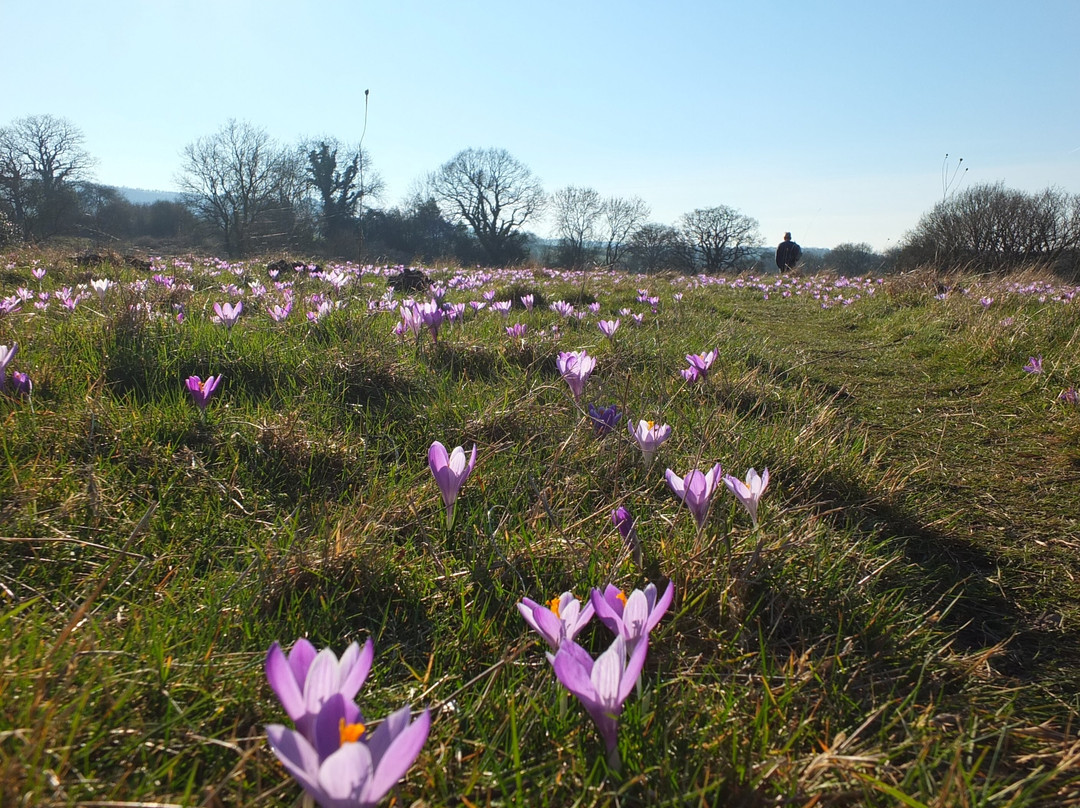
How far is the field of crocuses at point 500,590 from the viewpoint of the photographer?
0.96 m

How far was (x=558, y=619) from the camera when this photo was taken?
109cm

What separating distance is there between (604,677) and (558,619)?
17 cm

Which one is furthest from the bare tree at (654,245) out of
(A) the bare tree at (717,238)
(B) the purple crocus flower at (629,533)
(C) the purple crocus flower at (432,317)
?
(B) the purple crocus flower at (629,533)

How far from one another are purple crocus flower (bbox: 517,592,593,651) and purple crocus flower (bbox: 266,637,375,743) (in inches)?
12.0

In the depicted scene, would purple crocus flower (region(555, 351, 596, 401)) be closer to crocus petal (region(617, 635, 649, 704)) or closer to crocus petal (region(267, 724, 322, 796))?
crocus petal (region(617, 635, 649, 704))

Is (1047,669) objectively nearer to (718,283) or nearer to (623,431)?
(623,431)

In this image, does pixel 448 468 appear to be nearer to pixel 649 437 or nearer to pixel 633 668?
pixel 649 437

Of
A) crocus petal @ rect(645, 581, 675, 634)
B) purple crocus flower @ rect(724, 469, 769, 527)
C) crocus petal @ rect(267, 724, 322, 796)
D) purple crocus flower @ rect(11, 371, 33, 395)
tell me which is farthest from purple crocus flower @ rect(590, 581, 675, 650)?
purple crocus flower @ rect(11, 371, 33, 395)

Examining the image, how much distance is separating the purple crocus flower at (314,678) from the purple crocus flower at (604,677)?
0.89 feet

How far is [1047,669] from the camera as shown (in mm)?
1418

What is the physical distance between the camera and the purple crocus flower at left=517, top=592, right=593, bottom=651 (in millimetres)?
1073

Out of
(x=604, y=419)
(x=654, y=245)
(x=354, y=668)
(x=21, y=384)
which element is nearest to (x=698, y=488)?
(x=604, y=419)

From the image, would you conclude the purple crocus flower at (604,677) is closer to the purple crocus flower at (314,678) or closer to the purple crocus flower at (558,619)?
the purple crocus flower at (558,619)

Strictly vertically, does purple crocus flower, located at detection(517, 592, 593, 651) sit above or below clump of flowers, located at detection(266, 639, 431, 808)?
below
